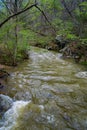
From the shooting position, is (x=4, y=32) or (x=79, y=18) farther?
(x=79, y=18)

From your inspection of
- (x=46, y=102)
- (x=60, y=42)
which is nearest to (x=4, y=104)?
(x=46, y=102)

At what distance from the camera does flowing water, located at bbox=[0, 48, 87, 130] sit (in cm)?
446

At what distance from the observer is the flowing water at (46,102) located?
14.6 ft

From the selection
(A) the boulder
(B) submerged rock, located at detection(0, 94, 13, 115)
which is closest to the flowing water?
(B) submerged rock, located at detection(0, 94, 13, 115)

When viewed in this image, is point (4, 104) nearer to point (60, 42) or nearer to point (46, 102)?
point (46, 102)

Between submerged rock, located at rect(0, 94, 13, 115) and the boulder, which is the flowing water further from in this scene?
the boulder

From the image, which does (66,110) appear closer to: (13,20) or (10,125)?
(10,125)

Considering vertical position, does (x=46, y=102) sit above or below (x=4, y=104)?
below

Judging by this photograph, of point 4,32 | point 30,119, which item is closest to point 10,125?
point 30,119

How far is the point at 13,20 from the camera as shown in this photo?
984cm

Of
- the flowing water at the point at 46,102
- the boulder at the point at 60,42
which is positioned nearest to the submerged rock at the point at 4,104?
the flowing water at the point at 46,102

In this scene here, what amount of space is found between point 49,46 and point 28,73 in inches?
403

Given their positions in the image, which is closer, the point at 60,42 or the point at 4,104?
the point at 4,104

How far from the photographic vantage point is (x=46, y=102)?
221 inches
